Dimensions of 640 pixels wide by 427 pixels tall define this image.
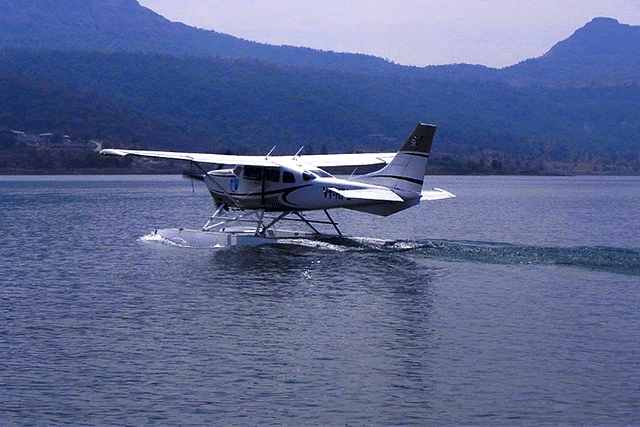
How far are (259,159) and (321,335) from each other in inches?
529

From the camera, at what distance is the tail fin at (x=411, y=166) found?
27766 millimetres

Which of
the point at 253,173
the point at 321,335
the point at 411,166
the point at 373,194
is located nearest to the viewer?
the point at 321,335

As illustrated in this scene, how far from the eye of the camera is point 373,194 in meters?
26.9

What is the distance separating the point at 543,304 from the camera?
20.2 metres

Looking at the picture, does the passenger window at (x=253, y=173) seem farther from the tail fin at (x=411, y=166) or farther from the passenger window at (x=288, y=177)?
the tail fin at (x=411, y=166)

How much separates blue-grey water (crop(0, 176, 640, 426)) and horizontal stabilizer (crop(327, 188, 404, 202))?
1.66m

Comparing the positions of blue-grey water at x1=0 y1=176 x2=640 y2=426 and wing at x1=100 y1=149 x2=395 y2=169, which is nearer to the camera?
blue-grey water at x1=0 y1=176 x2=640 y2=426

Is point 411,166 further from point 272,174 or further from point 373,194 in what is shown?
point 272,174

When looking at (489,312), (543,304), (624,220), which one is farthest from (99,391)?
(624,220)

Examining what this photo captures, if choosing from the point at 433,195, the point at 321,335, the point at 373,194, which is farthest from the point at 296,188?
the point at 321,335

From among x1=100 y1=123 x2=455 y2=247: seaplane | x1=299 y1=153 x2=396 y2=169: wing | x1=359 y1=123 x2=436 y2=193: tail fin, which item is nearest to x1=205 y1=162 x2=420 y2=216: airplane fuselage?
x1=100 y1=123 x2=455 y2=247: seaplane

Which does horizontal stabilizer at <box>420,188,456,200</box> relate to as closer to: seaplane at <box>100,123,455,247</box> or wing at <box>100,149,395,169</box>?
seaplane at <box>100,123,455,247</box>

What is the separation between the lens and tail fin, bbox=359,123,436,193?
27.8 metres

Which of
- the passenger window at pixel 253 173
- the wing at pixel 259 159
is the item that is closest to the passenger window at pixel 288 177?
the wing at pixel 259 159
